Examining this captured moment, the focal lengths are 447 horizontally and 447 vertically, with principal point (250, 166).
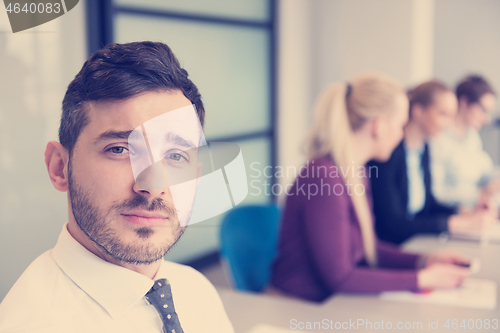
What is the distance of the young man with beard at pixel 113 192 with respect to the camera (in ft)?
1.06

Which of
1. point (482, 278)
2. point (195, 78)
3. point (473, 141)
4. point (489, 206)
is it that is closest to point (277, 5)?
point (473, 141)

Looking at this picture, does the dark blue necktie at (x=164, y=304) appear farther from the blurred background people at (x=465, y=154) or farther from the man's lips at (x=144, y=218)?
the blurred background people at (x=465, y=154)

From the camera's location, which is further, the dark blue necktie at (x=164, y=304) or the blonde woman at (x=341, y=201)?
the blonde woman at (x=341, y=201)

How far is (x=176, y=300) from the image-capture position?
43 cm

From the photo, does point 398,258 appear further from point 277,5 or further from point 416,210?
point 277,5

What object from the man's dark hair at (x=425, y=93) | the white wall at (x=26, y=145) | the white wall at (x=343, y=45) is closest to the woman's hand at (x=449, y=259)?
the man's dark hair at (x=425, y=93)

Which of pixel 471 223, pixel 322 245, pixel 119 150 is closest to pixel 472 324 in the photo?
pixel 322 245

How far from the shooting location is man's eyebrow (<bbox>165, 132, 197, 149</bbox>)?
33 cm

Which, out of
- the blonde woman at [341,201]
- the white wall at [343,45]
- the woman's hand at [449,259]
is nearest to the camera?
the blonde woman at [341,201]

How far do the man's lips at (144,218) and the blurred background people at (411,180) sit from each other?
1.09 metres

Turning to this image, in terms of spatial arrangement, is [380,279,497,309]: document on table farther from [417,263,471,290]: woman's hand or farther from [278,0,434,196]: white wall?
[278,0,434,196]: white wall

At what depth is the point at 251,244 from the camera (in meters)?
1.16

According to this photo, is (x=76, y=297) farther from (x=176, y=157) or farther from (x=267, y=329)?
(x=267, y=329)

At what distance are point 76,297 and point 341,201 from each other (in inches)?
28.6
